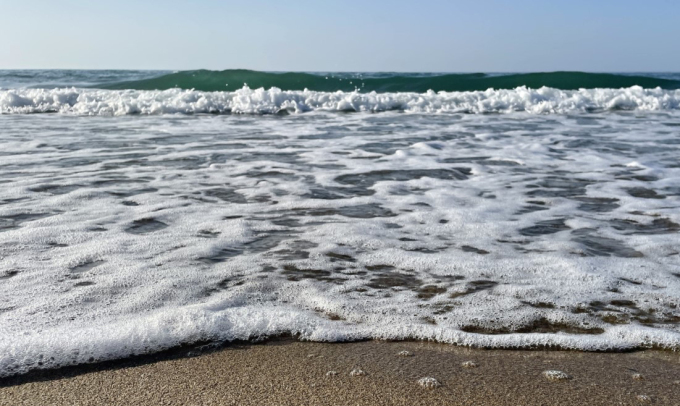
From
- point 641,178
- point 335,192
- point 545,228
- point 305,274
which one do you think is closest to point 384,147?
point 335,192

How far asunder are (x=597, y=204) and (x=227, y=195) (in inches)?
89.7

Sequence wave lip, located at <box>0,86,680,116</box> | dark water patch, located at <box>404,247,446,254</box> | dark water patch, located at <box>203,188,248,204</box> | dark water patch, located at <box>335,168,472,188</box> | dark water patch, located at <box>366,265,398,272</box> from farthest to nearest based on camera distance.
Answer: wave lip, located at <box>0,86,680,116</box> → dark water patch, located at <box>335,168,472,188</box> → dark water patch, located at <box>203,188,248,204</box> → dark water patch, located at <box>404,247,446,254</box> → dark water patch, located at <box>366,265,398,272</box>

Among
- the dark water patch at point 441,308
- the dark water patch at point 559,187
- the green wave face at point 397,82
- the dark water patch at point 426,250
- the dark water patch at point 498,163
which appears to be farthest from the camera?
the green wave face at point 397,82

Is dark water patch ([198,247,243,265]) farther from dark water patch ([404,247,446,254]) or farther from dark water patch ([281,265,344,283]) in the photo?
dark water patch ([404,247,446,254])

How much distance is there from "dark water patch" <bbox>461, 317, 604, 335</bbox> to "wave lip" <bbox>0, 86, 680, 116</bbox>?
8917mm

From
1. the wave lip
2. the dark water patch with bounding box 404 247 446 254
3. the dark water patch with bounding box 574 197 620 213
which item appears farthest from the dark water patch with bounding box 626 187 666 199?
the wave lip

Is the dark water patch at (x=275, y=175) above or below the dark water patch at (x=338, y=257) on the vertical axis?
above

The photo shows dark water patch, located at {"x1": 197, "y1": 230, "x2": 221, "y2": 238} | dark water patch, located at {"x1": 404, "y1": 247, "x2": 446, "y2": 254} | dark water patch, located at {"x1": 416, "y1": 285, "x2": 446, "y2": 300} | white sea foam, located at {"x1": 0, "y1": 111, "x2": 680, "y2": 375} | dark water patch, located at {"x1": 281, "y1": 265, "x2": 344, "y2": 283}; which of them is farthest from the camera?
dark water patch, located at {"x1": 197, "y1": 230, "x2": 221, "y2": 238}

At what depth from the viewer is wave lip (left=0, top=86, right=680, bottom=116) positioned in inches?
418

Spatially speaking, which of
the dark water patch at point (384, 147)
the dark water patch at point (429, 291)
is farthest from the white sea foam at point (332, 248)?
the dark water patch at point (384, 147)

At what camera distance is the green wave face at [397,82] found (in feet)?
48.2

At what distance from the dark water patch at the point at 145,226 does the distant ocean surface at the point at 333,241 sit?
2 centimetres

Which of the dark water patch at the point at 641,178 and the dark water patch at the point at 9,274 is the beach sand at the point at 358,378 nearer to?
the dark water patch at the point at 9,274

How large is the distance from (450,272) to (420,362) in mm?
797
